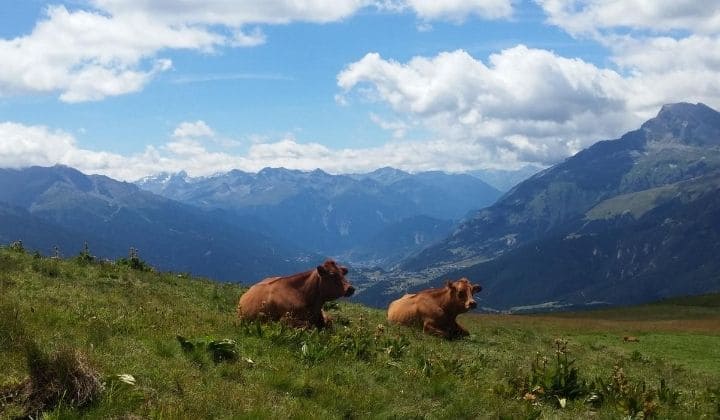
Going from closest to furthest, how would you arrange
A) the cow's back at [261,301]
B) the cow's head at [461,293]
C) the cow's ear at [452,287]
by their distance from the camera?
the cow's back at [261,301] → the cow's head at [461,293] → the cow's ear at [452,287]

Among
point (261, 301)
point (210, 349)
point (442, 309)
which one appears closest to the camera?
point (210, 349)

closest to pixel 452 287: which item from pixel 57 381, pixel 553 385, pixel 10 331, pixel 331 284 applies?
pixel 331 284

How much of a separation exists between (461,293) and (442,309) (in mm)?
996

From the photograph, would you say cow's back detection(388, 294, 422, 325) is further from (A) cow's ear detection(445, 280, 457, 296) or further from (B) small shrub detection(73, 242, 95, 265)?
(B) small shrub detection(73, 242, 95, 265)

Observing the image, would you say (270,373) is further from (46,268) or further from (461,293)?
(46,268)

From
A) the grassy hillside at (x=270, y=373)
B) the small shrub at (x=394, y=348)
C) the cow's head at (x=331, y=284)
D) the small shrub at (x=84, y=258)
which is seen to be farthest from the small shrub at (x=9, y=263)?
the small shrub at (x=394, y=348)

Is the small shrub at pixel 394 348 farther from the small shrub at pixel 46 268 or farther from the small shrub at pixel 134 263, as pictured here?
the small shrub at pixel 134 263

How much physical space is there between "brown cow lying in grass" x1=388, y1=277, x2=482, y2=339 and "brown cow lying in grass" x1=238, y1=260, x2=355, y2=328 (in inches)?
248

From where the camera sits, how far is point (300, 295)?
60.6 ft

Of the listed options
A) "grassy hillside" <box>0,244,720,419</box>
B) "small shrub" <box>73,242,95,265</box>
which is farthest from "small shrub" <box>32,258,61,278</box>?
"small shrub" <box>73,242,95,265</box>

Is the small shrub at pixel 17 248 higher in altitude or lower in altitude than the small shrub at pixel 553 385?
higher

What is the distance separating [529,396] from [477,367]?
231 centimetres

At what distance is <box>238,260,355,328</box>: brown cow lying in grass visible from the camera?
58.7 feet

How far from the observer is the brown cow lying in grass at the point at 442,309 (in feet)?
79.0
